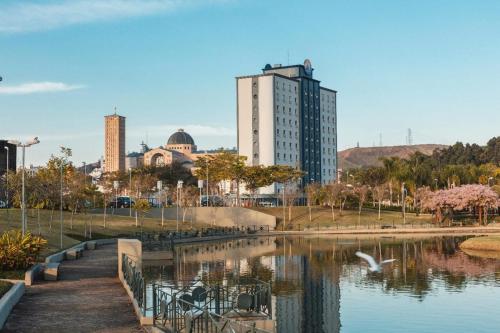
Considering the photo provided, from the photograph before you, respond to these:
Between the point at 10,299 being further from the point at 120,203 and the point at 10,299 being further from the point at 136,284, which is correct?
the point at 120,203

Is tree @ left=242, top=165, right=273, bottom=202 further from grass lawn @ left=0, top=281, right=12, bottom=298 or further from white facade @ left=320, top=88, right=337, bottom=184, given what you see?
grass lawn @ left=0, top=281, right=12, bottom=298

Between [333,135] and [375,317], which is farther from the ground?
[333,135]

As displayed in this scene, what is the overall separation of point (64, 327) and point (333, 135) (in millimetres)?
156936

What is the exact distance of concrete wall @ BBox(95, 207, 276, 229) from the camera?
115 metres

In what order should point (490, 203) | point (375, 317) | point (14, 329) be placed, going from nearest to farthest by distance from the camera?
1. point (14, 329)
2. point (375, 317)
3. point (490, 203)

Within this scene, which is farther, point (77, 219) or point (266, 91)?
point (266, 91)

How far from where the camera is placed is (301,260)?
2267 inches

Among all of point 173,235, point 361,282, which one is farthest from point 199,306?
point 173,235

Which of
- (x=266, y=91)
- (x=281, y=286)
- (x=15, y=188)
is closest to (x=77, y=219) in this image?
(x=15, y=188)

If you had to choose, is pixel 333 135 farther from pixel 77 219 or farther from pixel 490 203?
pixel 77 219

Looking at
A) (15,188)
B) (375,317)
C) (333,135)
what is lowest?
(375,317)

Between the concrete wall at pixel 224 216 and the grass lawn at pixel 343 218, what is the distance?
381 cm

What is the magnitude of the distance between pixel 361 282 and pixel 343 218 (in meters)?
72.1

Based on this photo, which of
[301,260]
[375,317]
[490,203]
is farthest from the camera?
[490,203]
